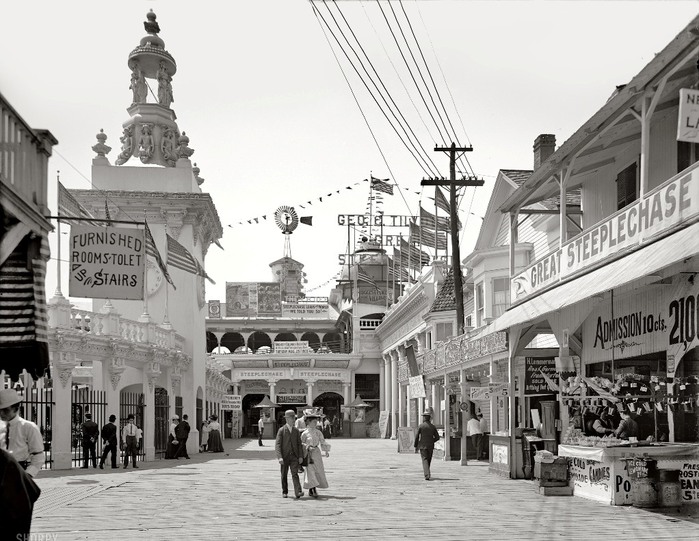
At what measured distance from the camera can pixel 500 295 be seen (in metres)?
33.3

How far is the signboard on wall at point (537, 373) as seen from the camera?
2217cm

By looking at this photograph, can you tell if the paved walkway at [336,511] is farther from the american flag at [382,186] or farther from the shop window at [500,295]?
the american flag at [382,186]

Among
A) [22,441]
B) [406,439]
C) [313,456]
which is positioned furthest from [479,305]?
[22,441]

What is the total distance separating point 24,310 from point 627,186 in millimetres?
15058

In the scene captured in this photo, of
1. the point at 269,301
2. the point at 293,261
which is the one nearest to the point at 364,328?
the point at 269,301

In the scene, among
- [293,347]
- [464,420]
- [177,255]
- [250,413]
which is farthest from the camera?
[250,413]

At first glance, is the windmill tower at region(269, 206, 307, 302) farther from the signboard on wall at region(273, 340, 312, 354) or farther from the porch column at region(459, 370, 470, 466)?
the porch column at region(459, 370, 470, 466)

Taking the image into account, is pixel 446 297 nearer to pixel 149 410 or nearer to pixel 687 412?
pixel 149 410

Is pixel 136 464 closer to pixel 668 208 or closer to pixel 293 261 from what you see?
pixel 668 208

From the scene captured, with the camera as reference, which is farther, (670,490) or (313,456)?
(313,456)

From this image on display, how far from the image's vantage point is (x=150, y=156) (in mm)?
38375

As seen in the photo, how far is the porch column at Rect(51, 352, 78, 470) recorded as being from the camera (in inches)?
1032

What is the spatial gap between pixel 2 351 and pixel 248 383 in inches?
2571

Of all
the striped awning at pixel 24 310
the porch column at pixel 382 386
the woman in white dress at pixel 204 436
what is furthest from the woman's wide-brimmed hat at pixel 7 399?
the porch column at pixel 382 386
